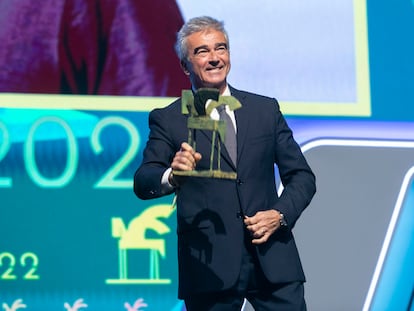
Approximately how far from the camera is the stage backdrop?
10.8 ft

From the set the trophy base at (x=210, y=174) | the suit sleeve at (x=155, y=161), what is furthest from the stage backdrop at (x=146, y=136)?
the trophy base at (x=210, y=174)

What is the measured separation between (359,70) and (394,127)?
25 cm

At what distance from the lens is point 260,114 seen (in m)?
2.44

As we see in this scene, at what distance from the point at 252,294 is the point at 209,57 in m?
0.59

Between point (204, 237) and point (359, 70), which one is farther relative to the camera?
point (359, 70)

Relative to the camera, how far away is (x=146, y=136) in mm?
3381

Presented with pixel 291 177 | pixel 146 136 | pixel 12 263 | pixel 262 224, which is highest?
pixel 146 136

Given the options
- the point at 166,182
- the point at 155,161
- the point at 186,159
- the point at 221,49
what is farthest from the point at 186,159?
the point at 221,49

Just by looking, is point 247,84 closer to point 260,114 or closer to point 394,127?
point 394,127

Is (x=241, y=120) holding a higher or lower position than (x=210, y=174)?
higher

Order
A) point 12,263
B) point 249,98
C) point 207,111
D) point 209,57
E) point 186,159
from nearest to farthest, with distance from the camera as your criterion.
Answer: point 186,159
point 207,111
point 209,57
point 249,98
point 12,263

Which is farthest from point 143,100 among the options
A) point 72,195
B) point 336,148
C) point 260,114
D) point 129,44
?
point 260,114

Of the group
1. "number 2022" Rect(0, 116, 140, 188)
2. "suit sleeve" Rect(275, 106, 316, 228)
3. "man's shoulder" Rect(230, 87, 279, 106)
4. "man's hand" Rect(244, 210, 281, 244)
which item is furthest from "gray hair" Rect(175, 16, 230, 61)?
"number 2022" Rect(0, 116, 140, 188)

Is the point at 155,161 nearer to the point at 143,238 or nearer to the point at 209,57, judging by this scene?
the point at 209,57
